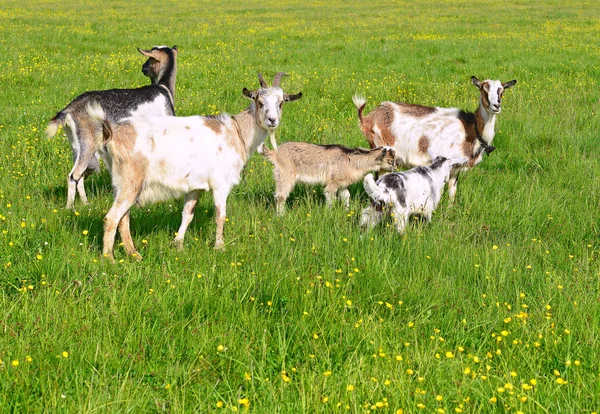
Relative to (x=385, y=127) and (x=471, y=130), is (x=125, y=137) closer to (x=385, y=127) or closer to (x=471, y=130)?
(x=385, y=127)

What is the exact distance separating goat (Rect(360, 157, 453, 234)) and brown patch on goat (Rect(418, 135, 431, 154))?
4.47ft

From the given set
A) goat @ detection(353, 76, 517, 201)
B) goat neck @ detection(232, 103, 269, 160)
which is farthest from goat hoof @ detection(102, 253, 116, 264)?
goat @ detection(353, 76, 517, 201)

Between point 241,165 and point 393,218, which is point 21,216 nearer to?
point 241,165

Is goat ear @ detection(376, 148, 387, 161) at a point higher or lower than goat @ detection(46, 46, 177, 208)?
lower

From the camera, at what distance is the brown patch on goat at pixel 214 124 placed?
662 centimetres

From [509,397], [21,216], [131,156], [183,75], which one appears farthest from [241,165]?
[183,75]

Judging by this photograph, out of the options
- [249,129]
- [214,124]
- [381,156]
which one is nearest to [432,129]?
[381,156]

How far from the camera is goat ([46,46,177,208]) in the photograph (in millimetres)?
7629

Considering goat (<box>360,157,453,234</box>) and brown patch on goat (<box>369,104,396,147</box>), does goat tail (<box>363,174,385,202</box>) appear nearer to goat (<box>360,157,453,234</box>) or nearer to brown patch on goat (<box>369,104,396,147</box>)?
goat (<box>360,157,453,234</box>)

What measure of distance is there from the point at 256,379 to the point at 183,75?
12.1 metres

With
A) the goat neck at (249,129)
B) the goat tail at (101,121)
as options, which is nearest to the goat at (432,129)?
the goat neck at (249,129)

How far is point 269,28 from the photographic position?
90.1ft

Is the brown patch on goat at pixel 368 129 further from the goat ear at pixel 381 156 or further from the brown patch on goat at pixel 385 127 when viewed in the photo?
the goat ear at pixel 381 156

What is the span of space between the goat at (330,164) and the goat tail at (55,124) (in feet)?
8.19
